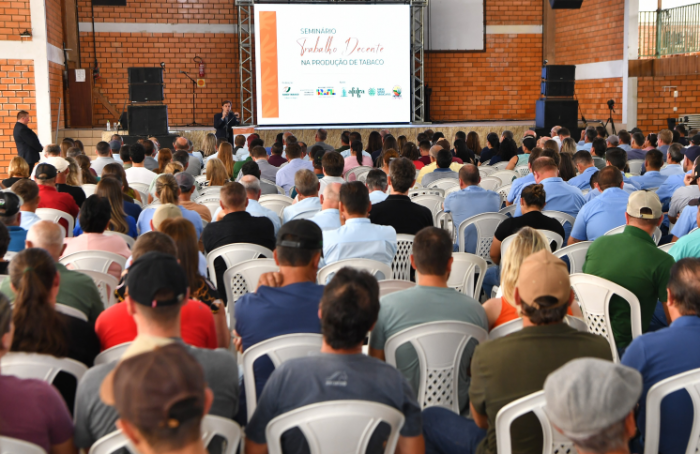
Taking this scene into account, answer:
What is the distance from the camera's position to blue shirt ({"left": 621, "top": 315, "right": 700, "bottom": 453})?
2.21 m

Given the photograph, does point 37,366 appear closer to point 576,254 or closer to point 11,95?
point 576,254

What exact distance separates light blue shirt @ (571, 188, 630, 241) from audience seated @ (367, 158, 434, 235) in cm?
A: 111

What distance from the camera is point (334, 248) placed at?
161 inches

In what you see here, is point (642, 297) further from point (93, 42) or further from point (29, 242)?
point (93, 42)

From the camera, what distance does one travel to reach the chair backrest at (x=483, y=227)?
5.04 m

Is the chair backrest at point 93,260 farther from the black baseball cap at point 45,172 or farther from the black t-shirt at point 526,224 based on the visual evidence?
the black t-shirt at point 526,224

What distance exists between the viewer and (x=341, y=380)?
1.98 meters

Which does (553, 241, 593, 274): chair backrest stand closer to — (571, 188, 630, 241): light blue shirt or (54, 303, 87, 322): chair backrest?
(571, 188, 630, 241): light blue shirt

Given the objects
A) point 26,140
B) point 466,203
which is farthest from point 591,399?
Result: point 26,140

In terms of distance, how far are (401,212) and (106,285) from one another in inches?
84.6

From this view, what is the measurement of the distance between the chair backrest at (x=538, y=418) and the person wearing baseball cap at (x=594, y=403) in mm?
418

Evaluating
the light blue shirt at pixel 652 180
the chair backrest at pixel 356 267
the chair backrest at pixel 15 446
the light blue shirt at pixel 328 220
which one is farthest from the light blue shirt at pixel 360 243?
the light blue shirt at pixel 652 180

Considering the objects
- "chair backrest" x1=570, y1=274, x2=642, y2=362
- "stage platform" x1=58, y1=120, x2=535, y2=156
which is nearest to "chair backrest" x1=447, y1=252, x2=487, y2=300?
"chair backrest" x1=570, y1=274, x2=642, y2=362

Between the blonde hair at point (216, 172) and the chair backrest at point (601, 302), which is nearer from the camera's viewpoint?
the chair backrest at point (601, 302)
